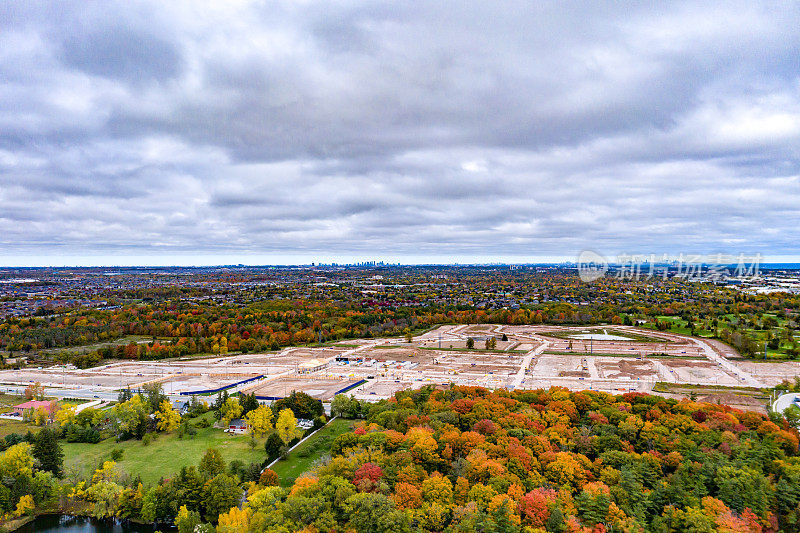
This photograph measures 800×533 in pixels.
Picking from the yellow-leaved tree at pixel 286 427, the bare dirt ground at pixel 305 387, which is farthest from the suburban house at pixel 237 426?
the bare dirt ground at pixel 305 387

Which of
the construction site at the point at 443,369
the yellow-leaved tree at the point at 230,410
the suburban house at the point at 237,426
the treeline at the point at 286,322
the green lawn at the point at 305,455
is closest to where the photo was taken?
the green lawn at the point at 305,455

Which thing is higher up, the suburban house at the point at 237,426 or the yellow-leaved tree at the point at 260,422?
the yellow-leaved tree at the point at 260,422

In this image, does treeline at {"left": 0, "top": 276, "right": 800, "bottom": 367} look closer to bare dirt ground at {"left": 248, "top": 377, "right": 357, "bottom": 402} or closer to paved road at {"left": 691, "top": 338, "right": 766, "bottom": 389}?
paved road at {"left": 691, "top": 338, "right": 766, "bottom": 389}

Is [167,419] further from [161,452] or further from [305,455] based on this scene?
[305,455]

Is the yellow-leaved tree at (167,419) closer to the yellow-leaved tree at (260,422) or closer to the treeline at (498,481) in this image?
the yellow-leaved tree at (260,422)

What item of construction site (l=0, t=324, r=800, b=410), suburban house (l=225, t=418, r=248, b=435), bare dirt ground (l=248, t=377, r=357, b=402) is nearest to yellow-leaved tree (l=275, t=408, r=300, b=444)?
suburban house (l=225, t=418, r=248, b=435)

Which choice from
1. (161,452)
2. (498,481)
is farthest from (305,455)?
(498,481)
